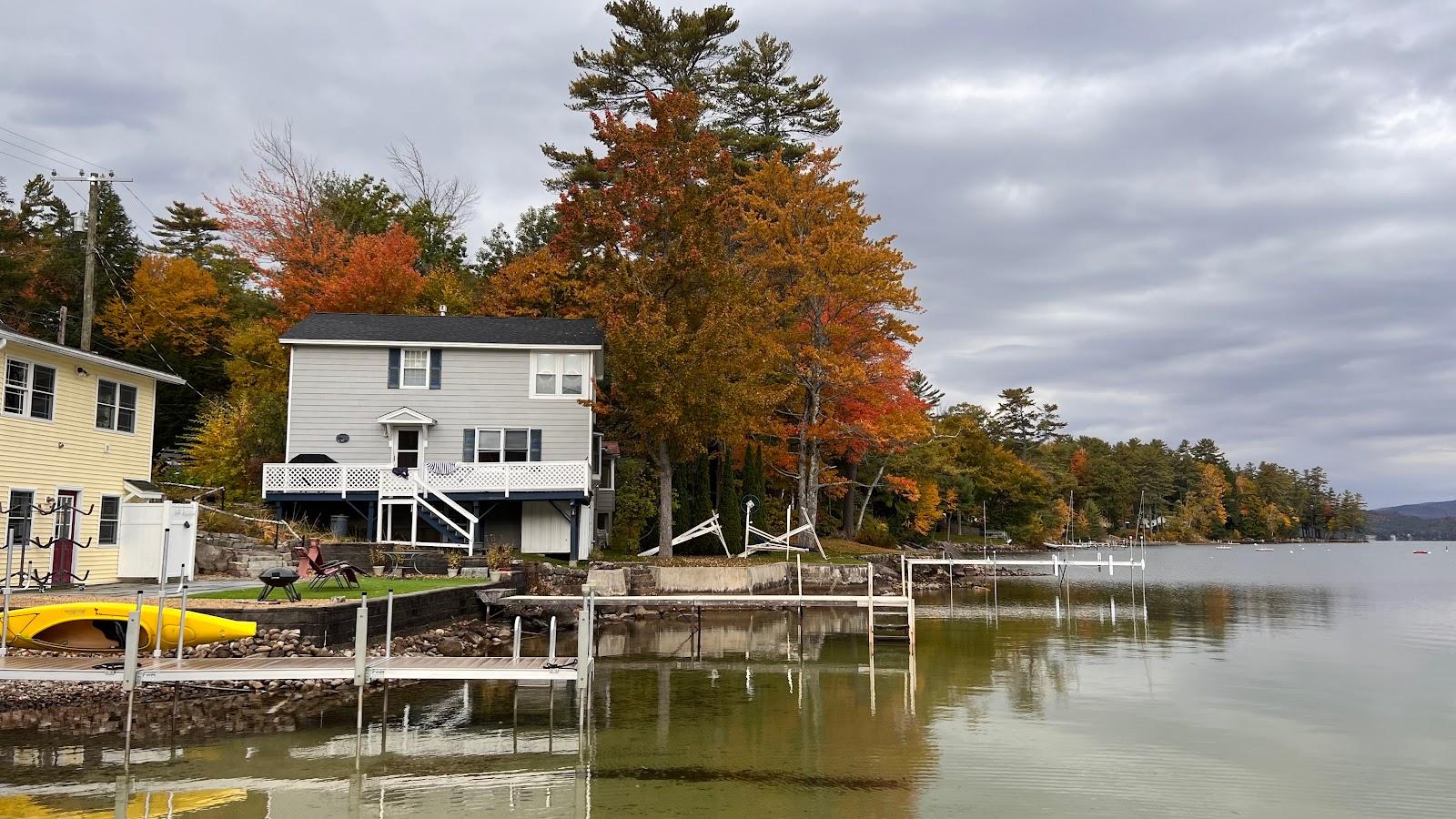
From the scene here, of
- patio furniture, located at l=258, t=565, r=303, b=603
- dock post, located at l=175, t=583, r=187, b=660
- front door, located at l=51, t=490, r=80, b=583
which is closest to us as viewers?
dock post, located at l=175, t=583, r=187, b=660

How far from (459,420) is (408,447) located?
1.80 meters

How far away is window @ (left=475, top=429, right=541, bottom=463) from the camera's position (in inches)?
1264

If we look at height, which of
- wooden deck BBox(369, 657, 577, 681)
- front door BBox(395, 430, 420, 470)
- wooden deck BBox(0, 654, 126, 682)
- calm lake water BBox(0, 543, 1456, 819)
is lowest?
calm lake water BBox(0, 543, 1456, 819)

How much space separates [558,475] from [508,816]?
765 inches


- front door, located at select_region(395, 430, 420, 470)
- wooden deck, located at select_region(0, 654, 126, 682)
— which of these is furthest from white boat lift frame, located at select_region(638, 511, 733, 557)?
wooden deck, located at select_region(0, 654, 126, 682)

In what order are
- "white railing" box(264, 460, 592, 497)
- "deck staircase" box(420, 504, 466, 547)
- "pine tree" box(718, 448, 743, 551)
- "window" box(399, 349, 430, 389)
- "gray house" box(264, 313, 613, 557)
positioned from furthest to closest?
"pine tree" box(718, 448, 743, 551), "window" box(399, 349, 430, 389), "gray house" box(264, 313, 613, 557), "deck staircase" box(420, 504, 466, 547), "white railing" box(264, 460, 592, 497)

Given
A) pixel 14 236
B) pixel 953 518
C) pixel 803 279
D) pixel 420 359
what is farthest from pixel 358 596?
pixel 953 518

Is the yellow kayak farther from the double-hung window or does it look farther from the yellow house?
the double-hung window

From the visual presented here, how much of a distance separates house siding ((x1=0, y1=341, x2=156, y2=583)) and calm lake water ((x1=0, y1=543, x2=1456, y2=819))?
7.78 meters

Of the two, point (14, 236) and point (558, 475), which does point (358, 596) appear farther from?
point (14, 236)

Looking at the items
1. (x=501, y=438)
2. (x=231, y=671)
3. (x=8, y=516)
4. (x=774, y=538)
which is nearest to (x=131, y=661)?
(x=231, y=671)

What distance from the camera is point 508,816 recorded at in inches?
436

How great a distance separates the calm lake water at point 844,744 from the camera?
11617 millimetres

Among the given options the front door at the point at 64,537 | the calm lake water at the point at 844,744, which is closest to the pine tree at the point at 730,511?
the calm lake water at the point at 844,744
